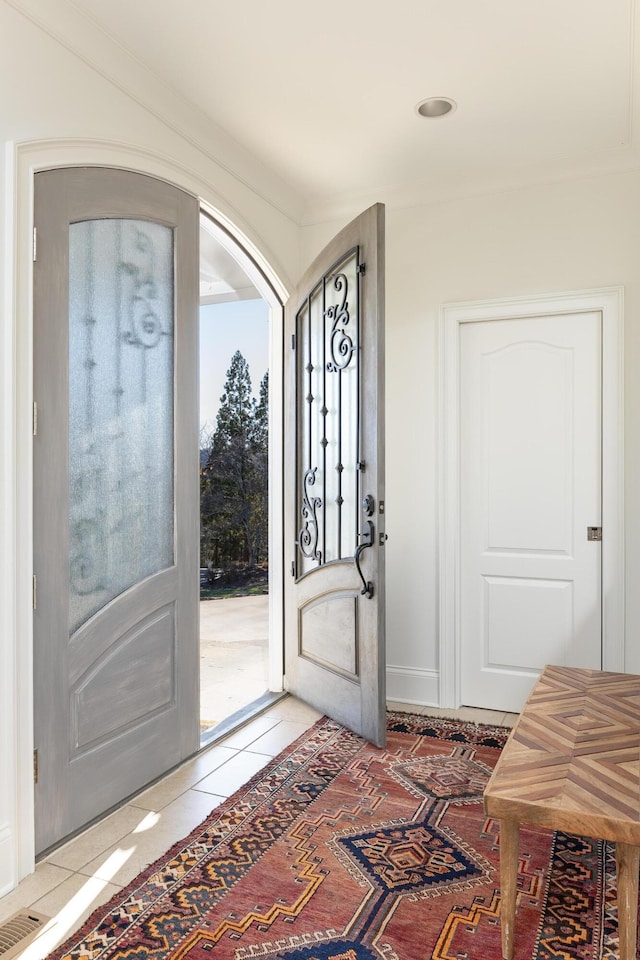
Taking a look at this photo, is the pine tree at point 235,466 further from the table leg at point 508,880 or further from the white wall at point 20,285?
the table leg at point 508,880

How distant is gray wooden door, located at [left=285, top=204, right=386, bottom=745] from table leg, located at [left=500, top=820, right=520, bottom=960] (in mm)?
1319

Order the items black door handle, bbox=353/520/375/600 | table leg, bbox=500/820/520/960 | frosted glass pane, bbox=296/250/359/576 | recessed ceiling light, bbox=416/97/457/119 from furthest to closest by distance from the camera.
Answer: frosted glass pane, bbox=296/250/359/576
black door handle, bbox=353/520/375/600
recessed ceiling light, bbox=416/97/457/119
table leg, bbox=500/820/520/960

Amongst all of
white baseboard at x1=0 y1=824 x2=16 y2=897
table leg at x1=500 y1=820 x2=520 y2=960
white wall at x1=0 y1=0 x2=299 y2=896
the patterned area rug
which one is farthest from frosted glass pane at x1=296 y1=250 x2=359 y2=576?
white baseboard at x1=0 y1=824 x2=16 y2=897

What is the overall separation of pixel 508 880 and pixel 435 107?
2843 millimetres

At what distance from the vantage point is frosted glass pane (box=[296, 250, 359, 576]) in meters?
3.23

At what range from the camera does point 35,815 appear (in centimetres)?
217

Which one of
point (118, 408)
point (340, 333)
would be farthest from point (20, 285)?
point (340, 333)

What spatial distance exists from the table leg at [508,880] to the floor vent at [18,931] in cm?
123

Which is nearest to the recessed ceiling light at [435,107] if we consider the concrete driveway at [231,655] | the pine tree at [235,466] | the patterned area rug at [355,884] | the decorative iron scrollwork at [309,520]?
the decorative iron scrollwork at [309,520]

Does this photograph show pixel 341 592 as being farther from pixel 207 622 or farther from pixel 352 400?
pixel 207 622

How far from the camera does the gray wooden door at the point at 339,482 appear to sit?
9.86 feet

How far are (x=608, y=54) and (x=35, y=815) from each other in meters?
3.32

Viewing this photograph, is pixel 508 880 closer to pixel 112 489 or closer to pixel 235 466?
pixel 112 489

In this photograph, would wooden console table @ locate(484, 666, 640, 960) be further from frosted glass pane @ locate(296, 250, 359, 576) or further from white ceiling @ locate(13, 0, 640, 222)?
white ceiling @ locate(13, 0, 640, 222)
